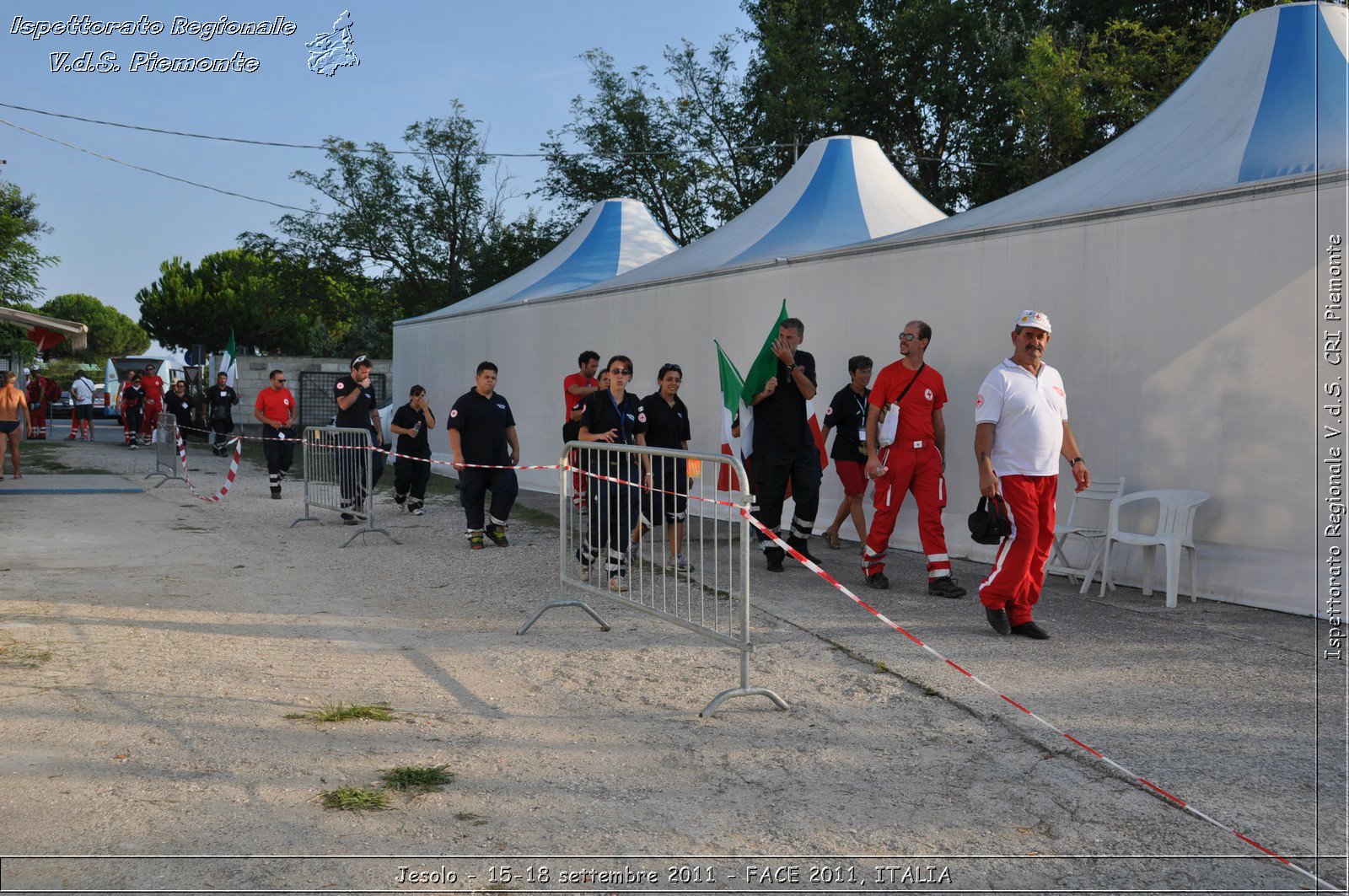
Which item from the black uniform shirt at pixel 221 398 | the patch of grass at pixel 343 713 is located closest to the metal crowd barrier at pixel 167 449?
the black uniform shirt at pixel 221 398

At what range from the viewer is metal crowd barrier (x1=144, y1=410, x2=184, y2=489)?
16.8 metres

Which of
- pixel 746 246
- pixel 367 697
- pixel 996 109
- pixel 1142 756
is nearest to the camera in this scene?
pixel 1142 756

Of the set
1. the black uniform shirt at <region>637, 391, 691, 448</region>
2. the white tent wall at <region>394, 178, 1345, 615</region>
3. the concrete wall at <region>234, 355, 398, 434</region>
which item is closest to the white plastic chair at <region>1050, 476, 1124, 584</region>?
the white tent wall at <region>394, 178, 1345, 615</region>

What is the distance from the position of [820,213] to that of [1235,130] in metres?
5.54

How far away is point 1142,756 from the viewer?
14.2 feet

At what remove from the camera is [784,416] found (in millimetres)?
8602

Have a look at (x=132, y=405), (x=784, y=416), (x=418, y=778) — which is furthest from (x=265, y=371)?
(x=418, y=778)

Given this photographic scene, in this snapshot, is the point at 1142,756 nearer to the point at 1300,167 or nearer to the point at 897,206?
the point at 1300,167

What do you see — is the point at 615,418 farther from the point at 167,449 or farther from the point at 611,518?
the point at 167,449

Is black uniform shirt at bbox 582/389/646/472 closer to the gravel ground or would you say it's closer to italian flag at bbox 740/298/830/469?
italian flag at bbox 740/298/830/469

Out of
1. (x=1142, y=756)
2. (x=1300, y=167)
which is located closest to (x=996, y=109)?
(x=1300, y=167)

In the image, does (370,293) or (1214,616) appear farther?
(370,293)

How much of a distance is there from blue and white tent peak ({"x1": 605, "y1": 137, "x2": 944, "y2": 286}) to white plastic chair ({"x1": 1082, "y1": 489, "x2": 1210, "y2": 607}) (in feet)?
18.7

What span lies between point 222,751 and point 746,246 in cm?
1010
